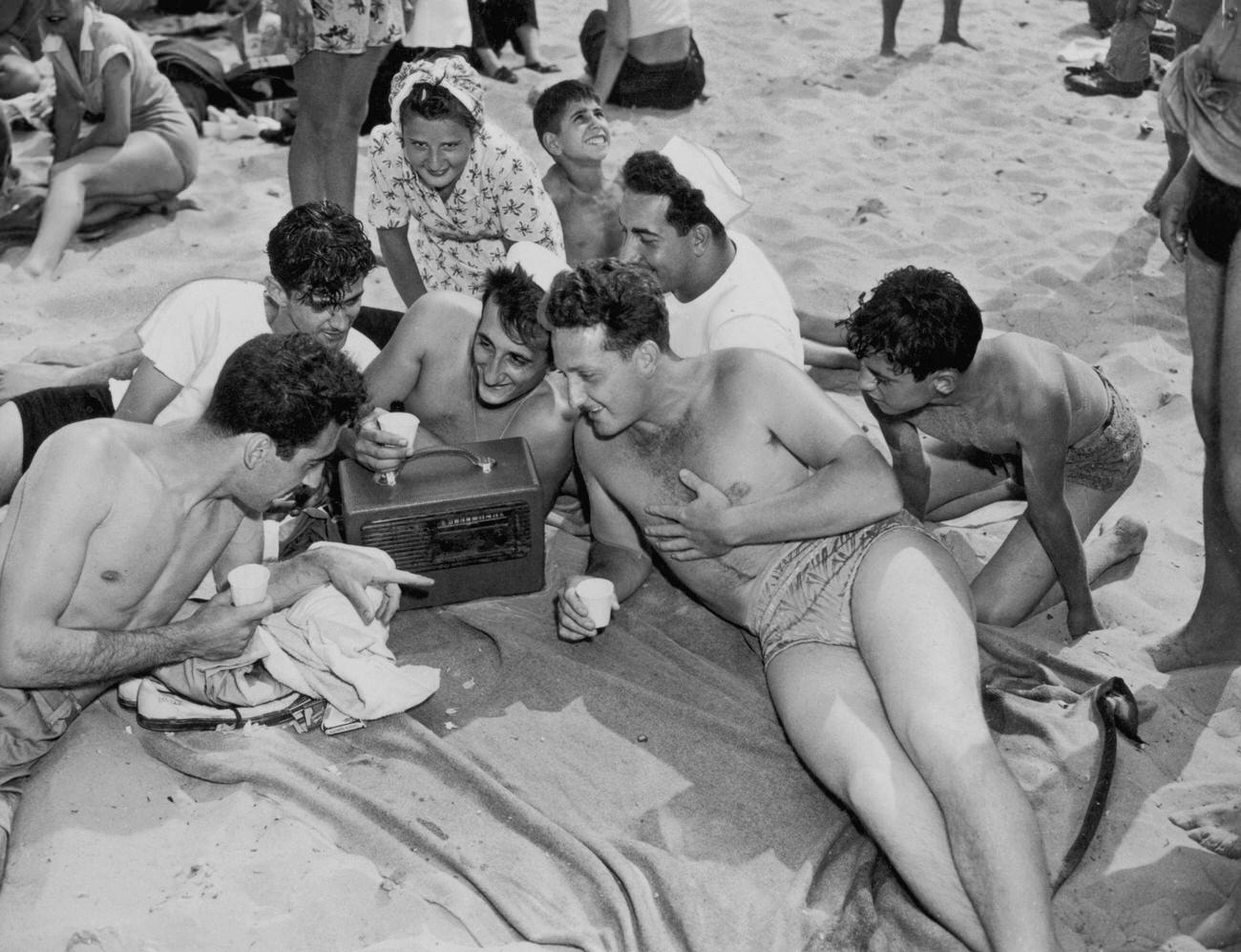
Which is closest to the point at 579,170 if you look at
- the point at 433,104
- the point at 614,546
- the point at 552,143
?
the point at 552,143

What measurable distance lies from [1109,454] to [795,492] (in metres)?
1.28

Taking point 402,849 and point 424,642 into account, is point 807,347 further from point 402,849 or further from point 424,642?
point 402,849

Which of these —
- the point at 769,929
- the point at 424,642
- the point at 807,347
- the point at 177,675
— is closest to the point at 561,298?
the point at 424,642

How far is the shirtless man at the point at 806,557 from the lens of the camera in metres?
2.91

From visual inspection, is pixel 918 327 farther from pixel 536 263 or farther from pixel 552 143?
pixel 552 143

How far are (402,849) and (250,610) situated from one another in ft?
2.42

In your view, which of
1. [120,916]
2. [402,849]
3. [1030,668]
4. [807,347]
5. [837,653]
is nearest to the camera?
[120,916]

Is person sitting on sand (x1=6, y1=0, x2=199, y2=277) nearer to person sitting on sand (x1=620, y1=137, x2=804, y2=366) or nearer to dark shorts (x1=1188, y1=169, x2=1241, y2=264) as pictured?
person sitting on sand (x1=620, y1=137, x2=804, y2=366)

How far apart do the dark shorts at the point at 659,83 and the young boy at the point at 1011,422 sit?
4.07 meters

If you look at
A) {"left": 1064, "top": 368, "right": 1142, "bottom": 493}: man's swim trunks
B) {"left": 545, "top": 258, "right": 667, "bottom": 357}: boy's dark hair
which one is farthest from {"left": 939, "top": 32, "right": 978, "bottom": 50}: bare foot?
{"left": 545, "top": 258, "right": 667, "bottom": 357}: boy's dark hair

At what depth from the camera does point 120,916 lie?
2865mm

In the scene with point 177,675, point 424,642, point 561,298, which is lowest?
A: point 424,642

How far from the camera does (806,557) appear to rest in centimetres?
353

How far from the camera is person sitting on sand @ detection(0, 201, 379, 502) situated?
379 centimetres
